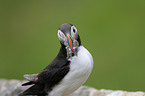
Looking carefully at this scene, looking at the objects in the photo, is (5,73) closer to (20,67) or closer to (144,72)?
(20,67)

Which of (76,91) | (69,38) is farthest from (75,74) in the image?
(76,91)

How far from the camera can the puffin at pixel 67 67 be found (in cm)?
270

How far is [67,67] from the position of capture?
2711 mm

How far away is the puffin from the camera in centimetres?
270

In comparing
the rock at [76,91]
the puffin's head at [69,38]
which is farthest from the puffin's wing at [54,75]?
the rock at [76,91]

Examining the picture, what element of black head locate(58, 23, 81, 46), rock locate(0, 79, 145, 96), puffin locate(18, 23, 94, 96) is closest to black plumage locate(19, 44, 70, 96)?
puffin locate(18, 23, 94, 96)

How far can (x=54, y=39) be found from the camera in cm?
655

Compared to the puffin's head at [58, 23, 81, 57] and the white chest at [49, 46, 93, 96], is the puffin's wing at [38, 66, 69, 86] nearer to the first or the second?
the white chest at [49, 46, 93, 96]

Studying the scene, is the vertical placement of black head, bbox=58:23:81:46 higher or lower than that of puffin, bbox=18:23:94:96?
higher

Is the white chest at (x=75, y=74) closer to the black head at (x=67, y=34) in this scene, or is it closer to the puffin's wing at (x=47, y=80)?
the puffin's wing at (x=47, y=80)

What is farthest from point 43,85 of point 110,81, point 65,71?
point 110,81

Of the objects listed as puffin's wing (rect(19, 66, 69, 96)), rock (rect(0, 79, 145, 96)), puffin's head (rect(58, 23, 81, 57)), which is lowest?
rock (rect(0, 79, 145, 96))

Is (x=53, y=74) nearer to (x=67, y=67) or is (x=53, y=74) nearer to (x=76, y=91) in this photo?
(x=67, y=67)

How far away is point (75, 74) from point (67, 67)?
0.11 metres
